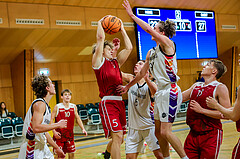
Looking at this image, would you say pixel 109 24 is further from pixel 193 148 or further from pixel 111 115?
pixel 193 148

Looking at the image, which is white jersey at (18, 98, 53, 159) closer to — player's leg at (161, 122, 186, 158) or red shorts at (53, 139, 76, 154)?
player's leg at (161, 122, 186, 158)

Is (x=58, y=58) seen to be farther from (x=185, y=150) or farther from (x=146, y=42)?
(x=185, y=150)

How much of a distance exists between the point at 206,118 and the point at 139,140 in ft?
4.62

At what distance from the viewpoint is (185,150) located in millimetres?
3486

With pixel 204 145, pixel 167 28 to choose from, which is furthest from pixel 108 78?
pixel 204 145

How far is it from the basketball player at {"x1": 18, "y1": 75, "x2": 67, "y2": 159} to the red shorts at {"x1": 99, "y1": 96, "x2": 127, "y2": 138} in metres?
0.57

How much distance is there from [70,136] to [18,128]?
4815mm

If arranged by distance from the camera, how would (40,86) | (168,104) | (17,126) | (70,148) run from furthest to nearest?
(17,126), (70,148), (40,86), (168,104)

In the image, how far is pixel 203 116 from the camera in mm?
3465

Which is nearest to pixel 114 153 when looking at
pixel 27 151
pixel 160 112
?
pixel 160 112

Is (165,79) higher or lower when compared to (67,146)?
higher

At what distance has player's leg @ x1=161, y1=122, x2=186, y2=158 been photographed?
3.51 m

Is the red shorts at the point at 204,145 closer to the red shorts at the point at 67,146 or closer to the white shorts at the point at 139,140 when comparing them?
the white shorts at the point at 139,140

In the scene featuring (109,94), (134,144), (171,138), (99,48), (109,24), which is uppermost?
(109,24)
